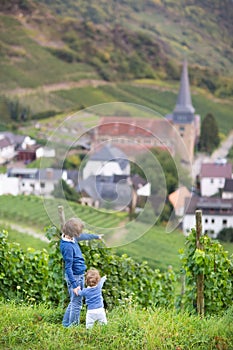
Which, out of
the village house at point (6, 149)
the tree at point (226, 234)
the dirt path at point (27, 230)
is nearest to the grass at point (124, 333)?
the tree at point (226, 234)

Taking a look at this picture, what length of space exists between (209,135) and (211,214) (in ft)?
6.93

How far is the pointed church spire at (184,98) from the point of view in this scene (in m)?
11.6

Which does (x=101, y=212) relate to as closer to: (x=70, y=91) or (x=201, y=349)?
(x=201, y=349)

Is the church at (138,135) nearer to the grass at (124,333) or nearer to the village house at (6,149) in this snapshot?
the grass at (124,333)

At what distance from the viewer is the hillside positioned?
39.9ft

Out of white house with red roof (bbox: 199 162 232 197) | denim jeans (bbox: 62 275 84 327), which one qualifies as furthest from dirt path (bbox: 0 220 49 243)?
denim jeans (bbox: 62 275 84 327)

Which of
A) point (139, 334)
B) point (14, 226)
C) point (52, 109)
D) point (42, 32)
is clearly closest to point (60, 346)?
point (139, 334)

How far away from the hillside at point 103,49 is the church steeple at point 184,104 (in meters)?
0.16

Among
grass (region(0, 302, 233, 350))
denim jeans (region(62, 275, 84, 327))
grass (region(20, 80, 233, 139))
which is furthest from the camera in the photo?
grass (region(20, 80, 233, 139))

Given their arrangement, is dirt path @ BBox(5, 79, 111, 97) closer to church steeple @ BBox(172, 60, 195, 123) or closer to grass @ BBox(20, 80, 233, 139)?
grass @ BBox(20, 80, 233, 139)

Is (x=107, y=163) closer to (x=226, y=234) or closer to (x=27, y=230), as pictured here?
(x=226, y=234)

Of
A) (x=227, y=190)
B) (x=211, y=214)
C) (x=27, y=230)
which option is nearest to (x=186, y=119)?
(x=227, y=190)

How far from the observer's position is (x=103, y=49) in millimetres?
12797

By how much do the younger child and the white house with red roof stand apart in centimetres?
745
